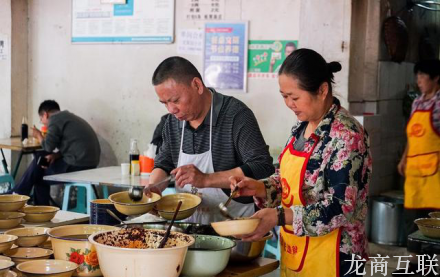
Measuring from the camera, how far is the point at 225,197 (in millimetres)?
3227

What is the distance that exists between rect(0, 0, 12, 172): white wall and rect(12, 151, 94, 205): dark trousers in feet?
4.05

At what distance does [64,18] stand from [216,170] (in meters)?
5.08

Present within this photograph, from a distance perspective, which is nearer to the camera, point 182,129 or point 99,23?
point 182,129

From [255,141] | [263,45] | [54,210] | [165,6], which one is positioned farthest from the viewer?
[165,6]

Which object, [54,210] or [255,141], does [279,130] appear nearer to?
[255,141]

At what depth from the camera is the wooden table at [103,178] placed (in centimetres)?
543

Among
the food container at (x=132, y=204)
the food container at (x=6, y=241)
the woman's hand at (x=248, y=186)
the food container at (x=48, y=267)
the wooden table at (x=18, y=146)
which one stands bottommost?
the wooden table at (x=18, y=146)

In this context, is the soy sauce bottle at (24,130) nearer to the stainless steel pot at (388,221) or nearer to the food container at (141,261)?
the stainless steel pot at (388,221)

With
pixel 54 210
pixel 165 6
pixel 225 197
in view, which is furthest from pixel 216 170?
pixel 165 6

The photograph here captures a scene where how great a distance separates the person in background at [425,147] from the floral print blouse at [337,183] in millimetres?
3451

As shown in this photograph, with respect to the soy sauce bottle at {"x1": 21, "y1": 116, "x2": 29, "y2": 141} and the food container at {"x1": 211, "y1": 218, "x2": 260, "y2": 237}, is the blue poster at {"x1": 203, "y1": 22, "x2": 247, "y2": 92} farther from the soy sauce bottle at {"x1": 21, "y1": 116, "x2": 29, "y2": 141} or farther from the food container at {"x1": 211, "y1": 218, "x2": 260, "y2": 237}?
the food container at {"x1": 211, "y1": 218, "x2": 260, "y2": 237}

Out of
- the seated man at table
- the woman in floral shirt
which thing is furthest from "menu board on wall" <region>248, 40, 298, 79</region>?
the woman in floral shirt

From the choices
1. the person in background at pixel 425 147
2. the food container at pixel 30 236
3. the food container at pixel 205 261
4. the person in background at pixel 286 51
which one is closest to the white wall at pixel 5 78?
the person in background at pixel 286 51

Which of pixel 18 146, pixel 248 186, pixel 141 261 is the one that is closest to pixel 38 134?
pixel 18 146
